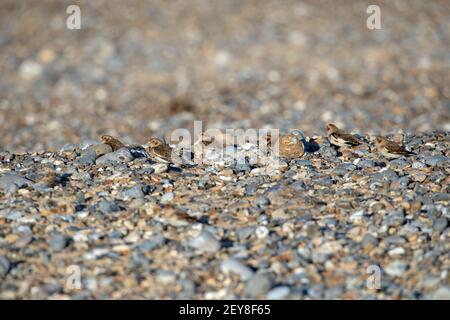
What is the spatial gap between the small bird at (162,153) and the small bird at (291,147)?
112cm

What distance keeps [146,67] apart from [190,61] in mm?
1093

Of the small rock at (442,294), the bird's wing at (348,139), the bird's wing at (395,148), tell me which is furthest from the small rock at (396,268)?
the bird's wing at (348,139)

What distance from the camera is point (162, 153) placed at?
7.47 metres

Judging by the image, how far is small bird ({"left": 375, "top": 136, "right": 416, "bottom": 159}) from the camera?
7375mm

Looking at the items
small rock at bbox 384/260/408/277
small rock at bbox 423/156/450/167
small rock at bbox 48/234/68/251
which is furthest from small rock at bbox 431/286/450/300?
small rock at bbox 48/234/68/251

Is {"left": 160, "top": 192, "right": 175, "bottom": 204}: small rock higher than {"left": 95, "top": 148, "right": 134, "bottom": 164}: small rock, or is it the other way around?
{"left": 95, "top": 148, "right": 134, "bottom": 164}: small rock

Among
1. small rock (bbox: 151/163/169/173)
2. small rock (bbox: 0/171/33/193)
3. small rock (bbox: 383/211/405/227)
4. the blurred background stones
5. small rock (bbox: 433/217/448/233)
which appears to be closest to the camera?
small rock (bbox: 433/217/448/233)

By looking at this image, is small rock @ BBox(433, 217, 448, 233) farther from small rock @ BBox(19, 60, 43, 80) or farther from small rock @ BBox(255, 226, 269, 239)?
small rock @ BBox(19, 60, 43, 80)

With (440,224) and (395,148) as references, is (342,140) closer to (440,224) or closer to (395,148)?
(395,148)

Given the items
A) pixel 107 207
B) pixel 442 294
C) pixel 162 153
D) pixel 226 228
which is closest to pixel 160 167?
pixel 162 153

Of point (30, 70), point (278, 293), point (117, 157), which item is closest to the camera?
point (278, 293)

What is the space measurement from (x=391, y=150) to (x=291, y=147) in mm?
1065

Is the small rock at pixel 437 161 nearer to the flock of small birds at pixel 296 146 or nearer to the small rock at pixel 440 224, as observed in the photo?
the flock of small birds at pixel 296 146

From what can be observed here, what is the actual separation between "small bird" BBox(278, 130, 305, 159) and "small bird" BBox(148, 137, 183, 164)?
1123mm
